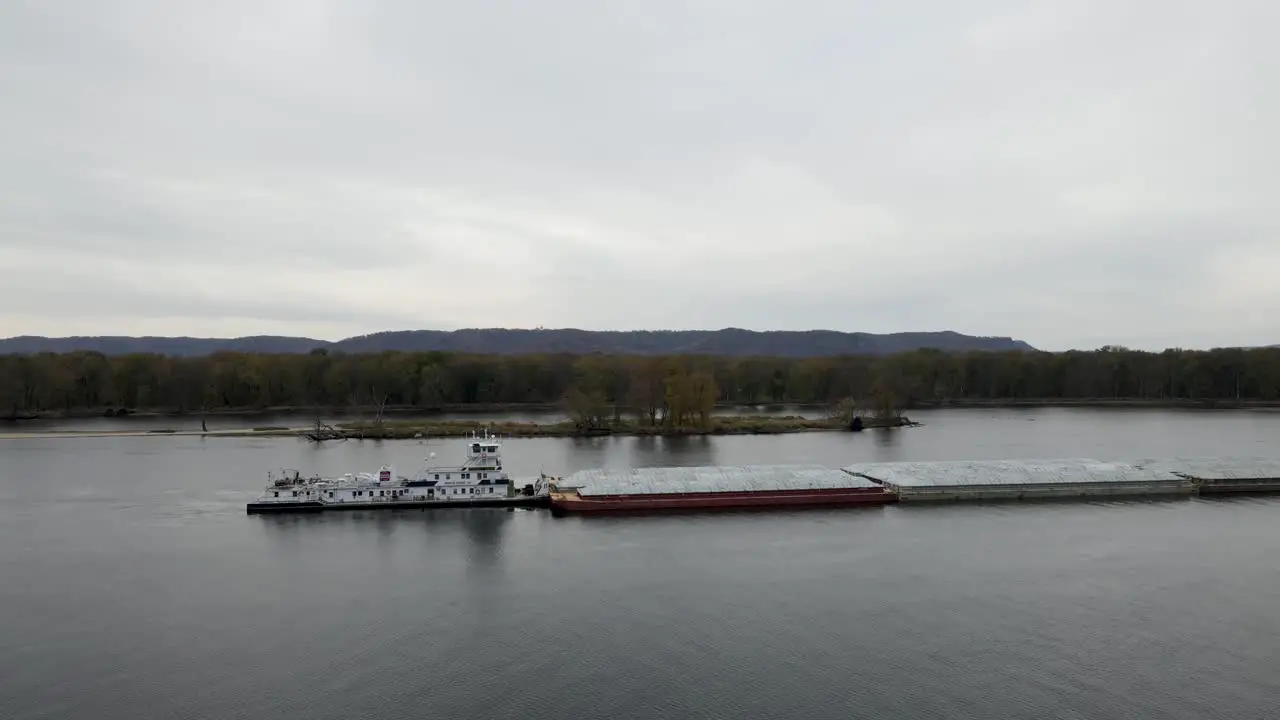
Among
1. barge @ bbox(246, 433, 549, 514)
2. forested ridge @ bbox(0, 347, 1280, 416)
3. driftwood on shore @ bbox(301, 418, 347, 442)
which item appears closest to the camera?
barge @ bbox(246, 433, 549, 514)

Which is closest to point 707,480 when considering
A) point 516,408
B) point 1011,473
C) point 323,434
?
point 1011,473

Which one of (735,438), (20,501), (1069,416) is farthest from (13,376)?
(1069,416)

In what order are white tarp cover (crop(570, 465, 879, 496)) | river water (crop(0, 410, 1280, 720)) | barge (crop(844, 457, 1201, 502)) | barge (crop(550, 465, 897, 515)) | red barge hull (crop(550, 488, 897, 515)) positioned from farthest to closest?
barge (crop(844, 457, 1201, 502))
white tarp cover (crop(570, 465, 879, 496))
barge (crop(550, 465, 897, 515))
red barge hull (crop(550, 488, 897, 515))
river water (crop(0, 410, 1280, 720))

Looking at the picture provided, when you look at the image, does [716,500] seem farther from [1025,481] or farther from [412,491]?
[1025,481]

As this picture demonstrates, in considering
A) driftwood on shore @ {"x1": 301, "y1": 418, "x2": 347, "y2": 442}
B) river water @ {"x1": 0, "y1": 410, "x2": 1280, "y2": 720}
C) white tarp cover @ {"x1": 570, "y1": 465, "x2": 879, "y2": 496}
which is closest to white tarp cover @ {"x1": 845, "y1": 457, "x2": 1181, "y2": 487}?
river water @ {"x1": 0, "y1": 410, "x2": 1280, "y2": 720}

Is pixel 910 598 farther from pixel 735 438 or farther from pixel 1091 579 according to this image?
pixel 735 438

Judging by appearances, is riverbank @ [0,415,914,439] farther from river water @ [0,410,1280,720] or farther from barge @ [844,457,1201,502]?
barge @ [844,457,1201,502]
